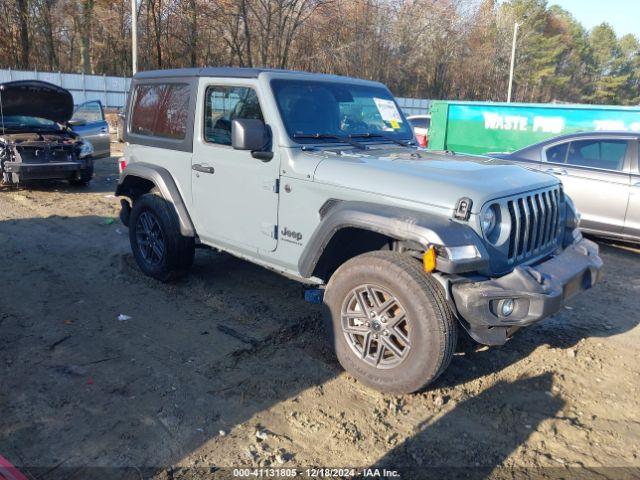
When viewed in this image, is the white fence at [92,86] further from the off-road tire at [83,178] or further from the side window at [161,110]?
the side window at [161,110]

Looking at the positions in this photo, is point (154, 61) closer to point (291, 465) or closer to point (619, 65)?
point (291, 465)

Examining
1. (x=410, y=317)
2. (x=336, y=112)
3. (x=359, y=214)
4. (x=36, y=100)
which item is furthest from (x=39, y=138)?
(x=410, y=317)

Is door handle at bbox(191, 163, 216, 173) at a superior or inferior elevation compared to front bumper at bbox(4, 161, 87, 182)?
superior

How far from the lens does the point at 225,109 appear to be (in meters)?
4.73

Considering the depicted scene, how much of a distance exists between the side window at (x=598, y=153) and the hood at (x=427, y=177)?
3655 mm

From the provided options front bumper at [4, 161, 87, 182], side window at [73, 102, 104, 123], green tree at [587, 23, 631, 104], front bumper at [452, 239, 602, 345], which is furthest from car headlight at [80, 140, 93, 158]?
green tree at [587, 23, 631, 104]

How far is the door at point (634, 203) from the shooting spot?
274 inches

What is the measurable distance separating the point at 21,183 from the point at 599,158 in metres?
9.94

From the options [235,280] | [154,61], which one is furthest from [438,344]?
[154,61]

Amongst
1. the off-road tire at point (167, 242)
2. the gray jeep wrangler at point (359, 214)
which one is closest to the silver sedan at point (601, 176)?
the gray jeep wrangler at point (359, 214)

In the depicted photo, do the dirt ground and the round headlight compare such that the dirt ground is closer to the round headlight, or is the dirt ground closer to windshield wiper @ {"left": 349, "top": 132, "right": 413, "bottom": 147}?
the round headlight

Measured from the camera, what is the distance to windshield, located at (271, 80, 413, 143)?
4371mm

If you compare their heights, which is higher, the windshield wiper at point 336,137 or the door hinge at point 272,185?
the windshield wiper at point 336,137

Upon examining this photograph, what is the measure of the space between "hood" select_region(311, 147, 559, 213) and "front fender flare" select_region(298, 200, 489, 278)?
0.12m
